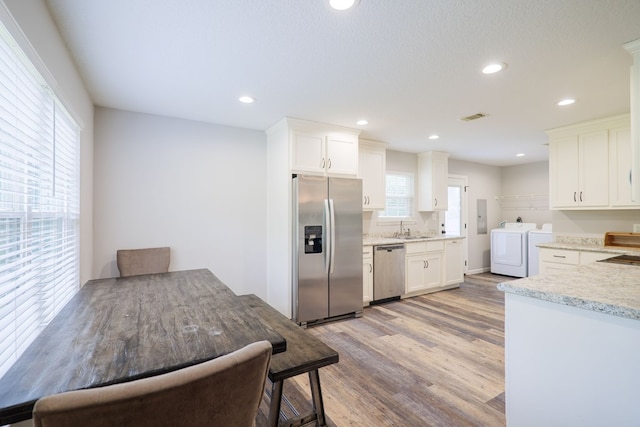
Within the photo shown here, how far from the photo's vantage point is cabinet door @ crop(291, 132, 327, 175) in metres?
3.45

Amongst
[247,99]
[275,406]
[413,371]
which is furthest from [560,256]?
[247,99]

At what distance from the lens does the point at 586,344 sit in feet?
4.03

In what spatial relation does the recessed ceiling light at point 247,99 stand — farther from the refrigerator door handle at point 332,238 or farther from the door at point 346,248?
the refrigerator door handle at point 332,238

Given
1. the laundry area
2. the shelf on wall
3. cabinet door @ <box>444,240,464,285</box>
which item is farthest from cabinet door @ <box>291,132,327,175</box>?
the shelf on wall

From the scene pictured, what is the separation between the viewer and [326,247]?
3.43 meters

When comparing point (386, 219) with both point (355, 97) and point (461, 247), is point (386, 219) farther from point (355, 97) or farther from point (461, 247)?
point (355, 97)

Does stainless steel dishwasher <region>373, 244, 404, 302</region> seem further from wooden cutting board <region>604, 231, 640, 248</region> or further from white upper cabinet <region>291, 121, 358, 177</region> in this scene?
wooden cutting board <region>604, 231, 640, 248</region>

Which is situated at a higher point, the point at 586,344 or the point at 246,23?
the point at 246,23

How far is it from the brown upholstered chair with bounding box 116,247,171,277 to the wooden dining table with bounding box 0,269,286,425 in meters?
1.14

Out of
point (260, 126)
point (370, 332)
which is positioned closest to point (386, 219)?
point (370, 332)

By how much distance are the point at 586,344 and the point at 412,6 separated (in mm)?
1774

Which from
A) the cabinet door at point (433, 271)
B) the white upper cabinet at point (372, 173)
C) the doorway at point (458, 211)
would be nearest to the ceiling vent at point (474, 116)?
the white upper cabinet at point (372, 173)

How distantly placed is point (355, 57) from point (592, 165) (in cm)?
332

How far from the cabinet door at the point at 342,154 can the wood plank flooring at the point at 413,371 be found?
1863 millimetres
